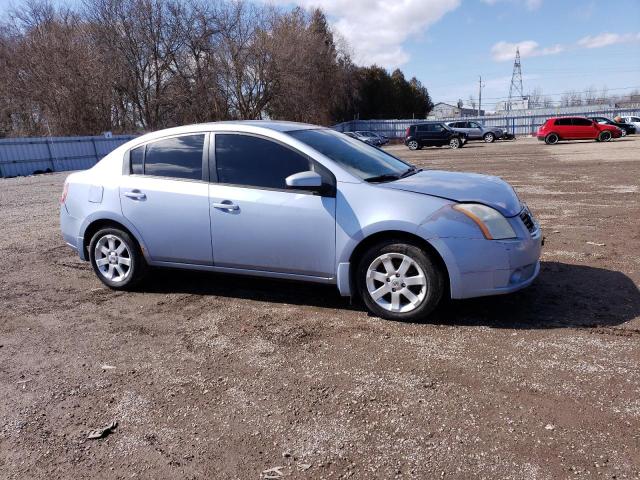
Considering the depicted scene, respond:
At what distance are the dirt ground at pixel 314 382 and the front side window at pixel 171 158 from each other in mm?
1254

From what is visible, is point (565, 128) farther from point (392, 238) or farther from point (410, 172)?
point (392, 238)

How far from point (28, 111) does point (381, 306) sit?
3864cm

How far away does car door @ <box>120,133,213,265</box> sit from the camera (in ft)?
16.4

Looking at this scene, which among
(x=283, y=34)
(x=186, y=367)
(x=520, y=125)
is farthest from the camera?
(x=520, y=125)

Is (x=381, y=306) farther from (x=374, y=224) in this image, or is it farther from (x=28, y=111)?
(x=28, y=111)

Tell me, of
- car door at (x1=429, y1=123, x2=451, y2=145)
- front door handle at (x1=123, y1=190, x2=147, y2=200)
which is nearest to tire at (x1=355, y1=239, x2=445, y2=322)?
front door handle at (x1=123, y1=190, x2=147, y2=200)

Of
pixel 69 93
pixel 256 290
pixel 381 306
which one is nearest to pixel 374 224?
pixel 381 306

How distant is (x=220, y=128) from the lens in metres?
5.06

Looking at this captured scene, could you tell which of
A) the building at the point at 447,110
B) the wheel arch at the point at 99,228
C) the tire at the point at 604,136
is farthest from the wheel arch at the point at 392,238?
the building at the point at 447,110

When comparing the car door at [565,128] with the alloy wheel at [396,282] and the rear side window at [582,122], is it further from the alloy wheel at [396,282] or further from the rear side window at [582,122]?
the alloy wheel at [396,282]

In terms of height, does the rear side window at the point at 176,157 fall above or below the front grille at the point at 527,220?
above

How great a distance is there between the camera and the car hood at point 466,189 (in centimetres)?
431

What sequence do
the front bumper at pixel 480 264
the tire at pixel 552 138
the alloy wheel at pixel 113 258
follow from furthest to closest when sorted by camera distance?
the tire at pixel 552 138 → the alloy wheel at pixel 113 258 → the front bumper at pixel 480 264

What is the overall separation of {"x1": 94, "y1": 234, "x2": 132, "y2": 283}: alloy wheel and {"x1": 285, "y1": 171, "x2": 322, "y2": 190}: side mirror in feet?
6.82
